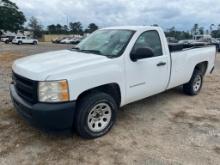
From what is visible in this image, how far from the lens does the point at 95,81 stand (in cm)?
344

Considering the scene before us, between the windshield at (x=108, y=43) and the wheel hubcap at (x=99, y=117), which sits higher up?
the windshield at (x=108, y=43)

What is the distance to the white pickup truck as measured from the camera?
123 inches

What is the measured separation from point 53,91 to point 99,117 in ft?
3.32

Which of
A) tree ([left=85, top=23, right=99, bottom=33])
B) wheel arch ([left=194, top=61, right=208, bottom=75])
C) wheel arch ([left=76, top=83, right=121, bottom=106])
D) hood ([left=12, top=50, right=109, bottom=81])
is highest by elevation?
tree ([left=85, top=23, right=99, bottom=33])

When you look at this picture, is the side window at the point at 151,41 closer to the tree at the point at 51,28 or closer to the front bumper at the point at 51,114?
the front bumper at the point at 51,114

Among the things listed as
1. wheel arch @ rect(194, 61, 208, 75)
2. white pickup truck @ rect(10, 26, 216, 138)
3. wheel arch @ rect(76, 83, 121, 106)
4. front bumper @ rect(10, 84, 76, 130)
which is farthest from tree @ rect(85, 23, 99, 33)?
front bumper @ rect(10, 84, 76, 130)

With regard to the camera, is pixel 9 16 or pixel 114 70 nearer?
pixel 114 70

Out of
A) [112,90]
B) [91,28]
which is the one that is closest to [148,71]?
[112,90]

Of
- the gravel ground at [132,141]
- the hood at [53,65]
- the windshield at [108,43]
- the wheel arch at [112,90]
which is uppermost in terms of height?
the windshield at [108,43]

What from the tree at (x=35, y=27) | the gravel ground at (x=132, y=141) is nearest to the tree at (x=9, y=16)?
the tree at (x=35, y=27)

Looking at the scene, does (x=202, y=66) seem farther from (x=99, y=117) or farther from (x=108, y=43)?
(x=99, y=117)

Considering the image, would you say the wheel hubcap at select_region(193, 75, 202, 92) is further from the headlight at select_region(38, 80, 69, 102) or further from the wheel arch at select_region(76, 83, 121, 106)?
the headlight at select_region(38, 80, 69, 102)

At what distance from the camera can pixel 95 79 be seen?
3.43m

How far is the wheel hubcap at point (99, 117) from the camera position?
11.9 ft
